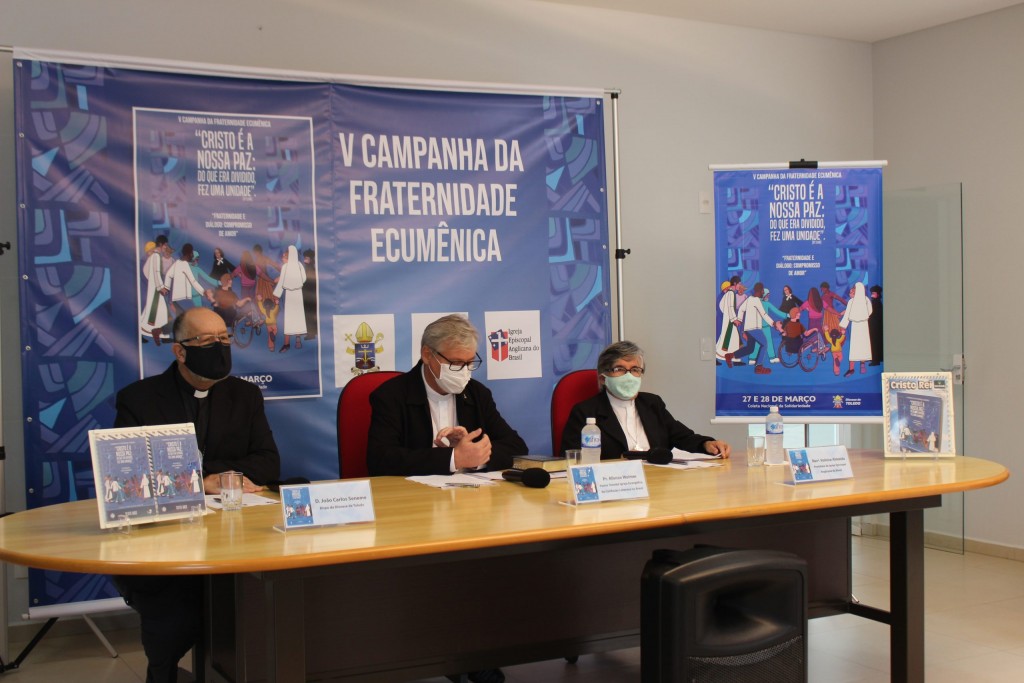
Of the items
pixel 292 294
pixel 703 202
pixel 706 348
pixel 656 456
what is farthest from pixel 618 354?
pixel 703 202

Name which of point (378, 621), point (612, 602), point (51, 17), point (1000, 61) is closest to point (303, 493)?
point (378, 621)

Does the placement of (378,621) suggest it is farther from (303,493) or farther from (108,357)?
(108,357)

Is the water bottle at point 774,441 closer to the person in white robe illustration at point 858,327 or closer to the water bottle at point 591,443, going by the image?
the water bottle at point 591,443

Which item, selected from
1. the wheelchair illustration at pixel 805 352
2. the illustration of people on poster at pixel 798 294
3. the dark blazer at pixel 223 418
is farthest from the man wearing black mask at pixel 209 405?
the wheelchair illustration at pixel 805 352

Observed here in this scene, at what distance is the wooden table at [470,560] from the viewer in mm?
2254

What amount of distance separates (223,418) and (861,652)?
102 inches

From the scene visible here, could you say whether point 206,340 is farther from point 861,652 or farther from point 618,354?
point 861,652

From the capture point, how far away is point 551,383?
489 centimetres

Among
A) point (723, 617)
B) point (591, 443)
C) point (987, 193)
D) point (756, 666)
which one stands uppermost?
point (987, 193)

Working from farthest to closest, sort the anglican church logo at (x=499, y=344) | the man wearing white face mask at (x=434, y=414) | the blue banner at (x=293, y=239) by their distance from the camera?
the anglican church logo at (x=499, y=344)
the blue banner at (x=293, y=239)
the man wearing white face mask at (x=434, y=414)

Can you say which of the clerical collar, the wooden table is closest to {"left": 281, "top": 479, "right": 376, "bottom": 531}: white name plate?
the wooden table

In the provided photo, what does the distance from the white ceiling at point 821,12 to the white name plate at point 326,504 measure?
3605 mm

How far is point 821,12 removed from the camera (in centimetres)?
559

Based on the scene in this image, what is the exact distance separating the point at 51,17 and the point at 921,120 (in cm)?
471
